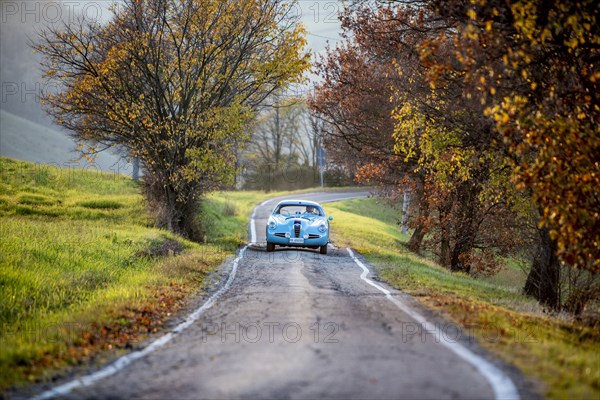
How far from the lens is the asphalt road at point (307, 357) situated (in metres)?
4.76

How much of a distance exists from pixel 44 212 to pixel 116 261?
9833 millimetres

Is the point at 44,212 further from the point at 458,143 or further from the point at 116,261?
the point at 458,143

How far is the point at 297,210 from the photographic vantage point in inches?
734

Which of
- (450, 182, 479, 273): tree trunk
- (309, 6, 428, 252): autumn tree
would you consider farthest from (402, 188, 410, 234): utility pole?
(450, 182, 479, 273): tree trunk

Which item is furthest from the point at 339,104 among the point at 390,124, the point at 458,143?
the point at 458,143

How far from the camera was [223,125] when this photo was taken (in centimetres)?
1872

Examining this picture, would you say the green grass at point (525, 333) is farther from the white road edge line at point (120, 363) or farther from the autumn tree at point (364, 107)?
the autumn tree at point (364, 107)

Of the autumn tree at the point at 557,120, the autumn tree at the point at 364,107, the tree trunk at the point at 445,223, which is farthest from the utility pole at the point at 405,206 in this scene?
the autumn tree at the point at 557,120

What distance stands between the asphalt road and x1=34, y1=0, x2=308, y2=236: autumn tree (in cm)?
1038

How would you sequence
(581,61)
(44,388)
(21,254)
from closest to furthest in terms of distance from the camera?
(44,388), (581,61), (21,254)

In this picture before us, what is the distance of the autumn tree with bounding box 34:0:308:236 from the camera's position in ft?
60.0

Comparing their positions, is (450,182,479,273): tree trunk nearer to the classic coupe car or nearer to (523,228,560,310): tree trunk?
the classic coupe car

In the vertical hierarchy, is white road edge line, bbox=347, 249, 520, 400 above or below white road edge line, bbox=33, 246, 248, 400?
above

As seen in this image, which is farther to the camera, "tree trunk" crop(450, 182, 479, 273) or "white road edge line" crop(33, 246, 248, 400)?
"tree trunk" crop(450, 182, 479, 273)
